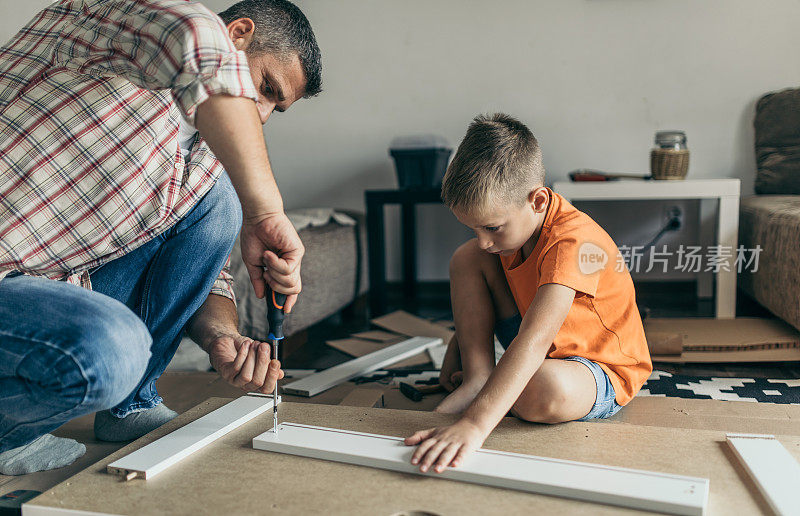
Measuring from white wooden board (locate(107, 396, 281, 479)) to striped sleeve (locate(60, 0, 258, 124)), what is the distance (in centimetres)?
49

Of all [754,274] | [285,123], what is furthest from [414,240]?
[754,274]

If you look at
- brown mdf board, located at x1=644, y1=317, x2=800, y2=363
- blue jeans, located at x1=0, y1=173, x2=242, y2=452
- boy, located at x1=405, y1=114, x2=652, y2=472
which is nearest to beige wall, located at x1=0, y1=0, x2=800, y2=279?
brown mdf board, located at x1=644, y1=317, x2=800, y2=363

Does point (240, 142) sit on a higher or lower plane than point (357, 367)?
higher

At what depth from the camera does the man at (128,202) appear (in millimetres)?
759

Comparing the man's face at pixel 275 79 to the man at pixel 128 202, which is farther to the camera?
the man's face at pixel 275 79

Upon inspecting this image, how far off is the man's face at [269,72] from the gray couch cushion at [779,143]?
210 cm

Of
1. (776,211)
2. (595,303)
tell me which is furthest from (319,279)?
(776,211)

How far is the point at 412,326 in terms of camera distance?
7.39 feet

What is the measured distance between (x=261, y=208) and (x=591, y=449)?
22.9 inches

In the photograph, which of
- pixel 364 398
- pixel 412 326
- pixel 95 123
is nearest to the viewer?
pixel 95 123

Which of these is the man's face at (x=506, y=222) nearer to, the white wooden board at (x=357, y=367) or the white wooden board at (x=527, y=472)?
the white wooden board at (x=527, y=472)

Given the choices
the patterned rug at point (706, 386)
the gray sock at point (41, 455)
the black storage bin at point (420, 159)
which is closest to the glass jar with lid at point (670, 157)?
the black storage bin at point (420, 159)

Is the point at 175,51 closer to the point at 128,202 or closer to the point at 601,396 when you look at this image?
the point at 128,202

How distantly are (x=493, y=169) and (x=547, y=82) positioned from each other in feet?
5.96
